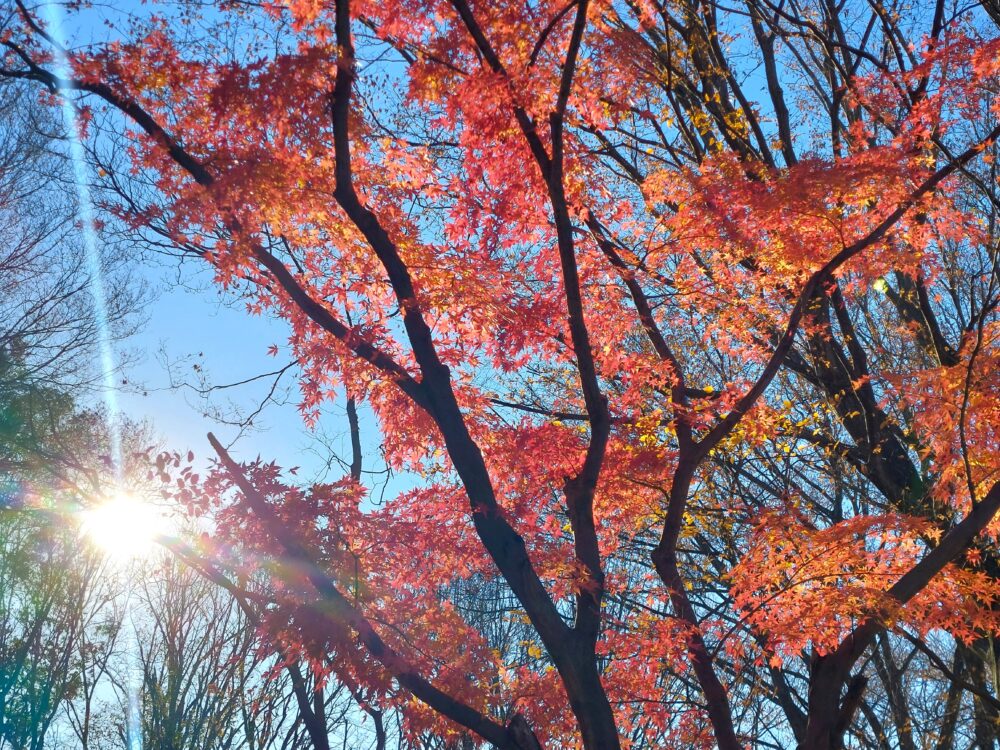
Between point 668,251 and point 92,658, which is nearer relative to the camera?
point 668,251

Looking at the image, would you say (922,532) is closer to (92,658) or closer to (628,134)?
(628,134)

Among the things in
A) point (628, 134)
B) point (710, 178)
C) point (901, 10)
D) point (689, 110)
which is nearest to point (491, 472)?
point (710, 178)

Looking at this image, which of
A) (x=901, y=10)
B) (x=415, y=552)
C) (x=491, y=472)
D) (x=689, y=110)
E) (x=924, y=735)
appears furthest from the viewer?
(x=924, y=735)

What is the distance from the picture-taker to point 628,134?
8.70m

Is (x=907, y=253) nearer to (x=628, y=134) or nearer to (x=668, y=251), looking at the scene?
(x=668, y=251)

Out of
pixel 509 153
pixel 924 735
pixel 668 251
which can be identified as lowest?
pixel 924 735

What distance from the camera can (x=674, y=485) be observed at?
228 inches

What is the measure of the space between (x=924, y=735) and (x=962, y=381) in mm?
7163

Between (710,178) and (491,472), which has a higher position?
(710,178)

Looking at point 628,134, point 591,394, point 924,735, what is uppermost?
point 628,134

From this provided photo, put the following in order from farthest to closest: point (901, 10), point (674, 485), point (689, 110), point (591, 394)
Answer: point (689, 110), point (901, 10), point (674, 485), point (591, 394)

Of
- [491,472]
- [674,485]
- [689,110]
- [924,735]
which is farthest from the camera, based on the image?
[924,735]

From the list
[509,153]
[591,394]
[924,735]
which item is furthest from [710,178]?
[924,735]

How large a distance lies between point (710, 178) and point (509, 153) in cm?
178
